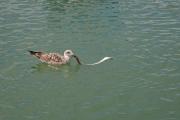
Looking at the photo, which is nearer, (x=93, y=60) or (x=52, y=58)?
(x=52, y=58)

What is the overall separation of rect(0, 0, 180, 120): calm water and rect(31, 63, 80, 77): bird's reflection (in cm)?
5

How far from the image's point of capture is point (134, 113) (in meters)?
16.1

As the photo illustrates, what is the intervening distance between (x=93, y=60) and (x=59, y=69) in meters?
1.62

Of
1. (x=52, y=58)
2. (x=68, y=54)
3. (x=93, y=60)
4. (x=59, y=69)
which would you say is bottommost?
(x=59, y=69)

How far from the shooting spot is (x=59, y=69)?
21031mm

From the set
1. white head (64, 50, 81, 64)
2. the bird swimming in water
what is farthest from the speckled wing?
white head (64, 50, 81, 64)

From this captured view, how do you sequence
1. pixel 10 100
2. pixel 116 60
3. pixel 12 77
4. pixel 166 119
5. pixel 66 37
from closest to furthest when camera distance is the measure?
pixel 166 119 < pixel 10 100 < pixel 12 77 < pixel 116 60 < pixel 66 37

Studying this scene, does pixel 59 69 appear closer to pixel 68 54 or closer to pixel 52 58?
pixel 52 58

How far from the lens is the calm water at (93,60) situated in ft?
54.5

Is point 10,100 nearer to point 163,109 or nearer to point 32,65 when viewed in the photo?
point 32,65

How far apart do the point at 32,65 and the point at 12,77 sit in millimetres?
1785

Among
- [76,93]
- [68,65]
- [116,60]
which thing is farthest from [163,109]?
[68,65]

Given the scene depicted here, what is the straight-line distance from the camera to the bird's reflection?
2038cm

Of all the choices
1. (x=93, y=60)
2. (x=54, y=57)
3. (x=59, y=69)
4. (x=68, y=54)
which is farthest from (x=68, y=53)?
(x=93, y=60)
